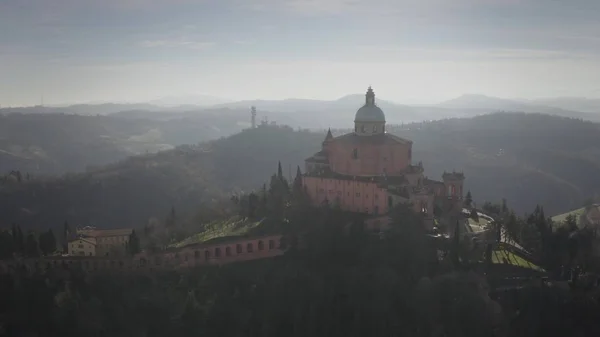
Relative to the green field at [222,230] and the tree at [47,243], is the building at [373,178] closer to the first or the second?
the green field at [222,230]

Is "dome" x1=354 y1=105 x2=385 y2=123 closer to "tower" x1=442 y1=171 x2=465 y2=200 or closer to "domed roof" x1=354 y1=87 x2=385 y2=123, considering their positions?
"domed roof" x1=354 y1=87 x2=385 y2=123

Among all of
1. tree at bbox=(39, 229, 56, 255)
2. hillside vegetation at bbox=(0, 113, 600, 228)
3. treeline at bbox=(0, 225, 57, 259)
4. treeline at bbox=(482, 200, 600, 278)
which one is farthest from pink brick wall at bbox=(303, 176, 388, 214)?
hillside vegetation at bbox=(0, 113, 600, 228)

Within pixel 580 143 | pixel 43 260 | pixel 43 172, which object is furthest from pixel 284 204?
pixel 580 143

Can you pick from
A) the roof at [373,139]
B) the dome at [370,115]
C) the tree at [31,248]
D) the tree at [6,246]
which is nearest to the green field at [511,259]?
the roof at [373,139]

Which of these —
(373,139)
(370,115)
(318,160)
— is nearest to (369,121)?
(370,115)

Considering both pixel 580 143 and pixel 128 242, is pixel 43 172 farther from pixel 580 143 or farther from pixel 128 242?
pixel 580 143

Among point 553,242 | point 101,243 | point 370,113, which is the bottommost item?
point 101,243

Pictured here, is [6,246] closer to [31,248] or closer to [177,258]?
[31,248]
